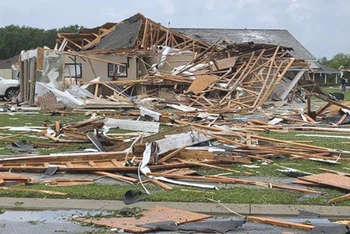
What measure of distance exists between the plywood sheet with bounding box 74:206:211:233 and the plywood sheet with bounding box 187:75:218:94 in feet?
59.9

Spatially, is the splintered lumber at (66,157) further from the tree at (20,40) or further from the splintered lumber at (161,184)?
the tree at (20,40)

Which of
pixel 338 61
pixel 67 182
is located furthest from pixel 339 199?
pixel 338 61

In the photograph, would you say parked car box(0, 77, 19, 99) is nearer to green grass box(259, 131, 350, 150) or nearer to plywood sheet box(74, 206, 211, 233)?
green grass box(259, 131, 350, 150)

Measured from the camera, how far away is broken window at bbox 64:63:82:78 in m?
29.2

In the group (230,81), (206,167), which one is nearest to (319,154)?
(206,167)

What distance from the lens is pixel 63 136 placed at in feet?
38.2

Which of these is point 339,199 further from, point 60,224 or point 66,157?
point 66,157

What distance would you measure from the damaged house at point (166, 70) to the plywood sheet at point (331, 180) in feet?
39.9

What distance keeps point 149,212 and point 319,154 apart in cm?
466

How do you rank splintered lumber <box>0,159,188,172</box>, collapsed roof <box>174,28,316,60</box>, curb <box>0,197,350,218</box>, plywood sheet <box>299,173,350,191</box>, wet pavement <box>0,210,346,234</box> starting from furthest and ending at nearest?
collapsed roof <box>174,28,316,60</box>, splintered lumber <box>0,159,188,172</box>, plywood sheet <box>299,173,350,191</box>, curb <box>0,197,350,218</box>, wet pavement <box>0,210,346,234</box>

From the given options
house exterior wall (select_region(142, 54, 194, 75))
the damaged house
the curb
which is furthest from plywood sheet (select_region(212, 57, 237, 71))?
the curb

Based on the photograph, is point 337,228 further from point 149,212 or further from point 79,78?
point 79,78

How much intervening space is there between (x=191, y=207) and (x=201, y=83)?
18749 mm

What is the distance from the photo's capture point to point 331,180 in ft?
23.8
